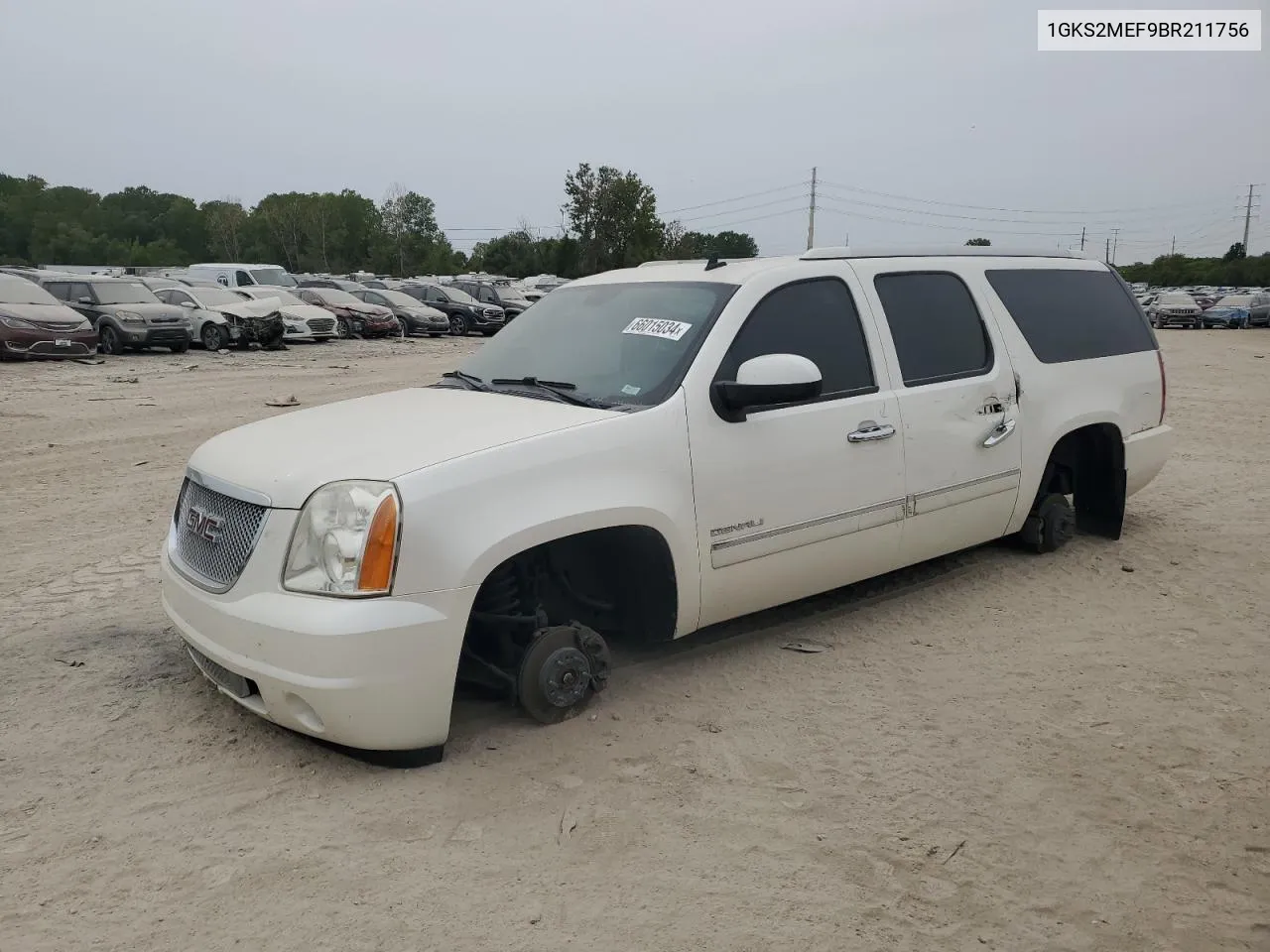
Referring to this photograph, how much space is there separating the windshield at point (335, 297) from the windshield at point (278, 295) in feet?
5.49

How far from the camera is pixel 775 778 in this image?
3.33m

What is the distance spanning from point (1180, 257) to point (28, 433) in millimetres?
134740

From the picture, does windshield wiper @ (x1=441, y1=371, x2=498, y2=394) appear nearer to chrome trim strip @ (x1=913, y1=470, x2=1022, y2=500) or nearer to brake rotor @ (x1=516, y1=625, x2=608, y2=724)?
brake rotor @ (x1=516, y1=625, x2=608, y2=724)

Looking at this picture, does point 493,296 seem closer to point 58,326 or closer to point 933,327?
point 58,326

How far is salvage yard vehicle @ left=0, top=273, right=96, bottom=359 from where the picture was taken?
16734mm

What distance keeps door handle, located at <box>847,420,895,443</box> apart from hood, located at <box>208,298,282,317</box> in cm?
2011

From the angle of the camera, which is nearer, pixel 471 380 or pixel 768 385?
pixel 768 385

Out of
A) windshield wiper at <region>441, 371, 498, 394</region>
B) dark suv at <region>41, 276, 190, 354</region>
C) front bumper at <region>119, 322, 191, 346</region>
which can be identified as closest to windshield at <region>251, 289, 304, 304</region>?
dark suv at <region>41, 276, 190, 354</region>

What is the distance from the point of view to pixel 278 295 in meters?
25.3

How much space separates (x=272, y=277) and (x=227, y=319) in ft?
30.5

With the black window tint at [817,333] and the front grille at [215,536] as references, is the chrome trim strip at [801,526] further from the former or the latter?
the front grille at [215,536]

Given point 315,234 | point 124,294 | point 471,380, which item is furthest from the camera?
point 315,234

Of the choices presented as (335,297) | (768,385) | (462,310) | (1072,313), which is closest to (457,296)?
(462,310)

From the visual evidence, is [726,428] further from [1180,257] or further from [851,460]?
[1180,257]
